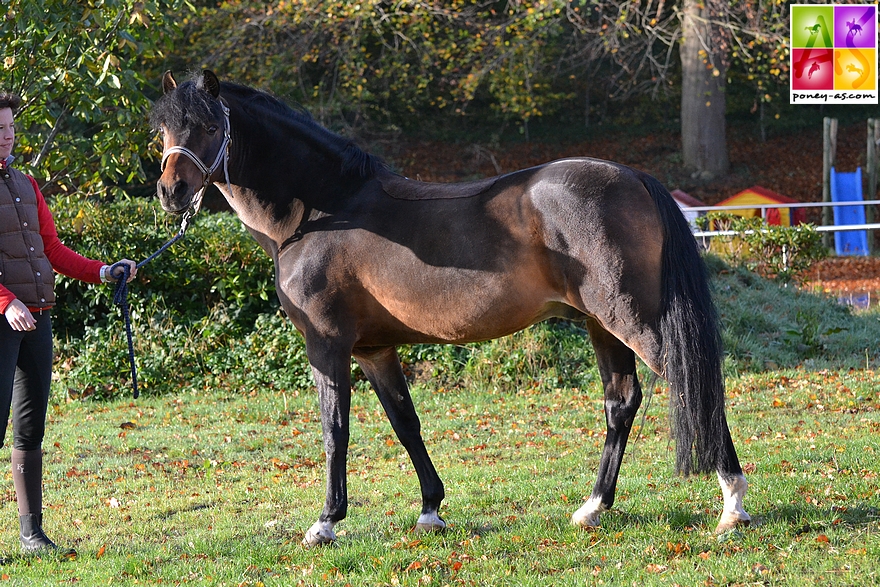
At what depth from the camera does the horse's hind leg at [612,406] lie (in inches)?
172

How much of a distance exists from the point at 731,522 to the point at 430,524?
1.44 meters

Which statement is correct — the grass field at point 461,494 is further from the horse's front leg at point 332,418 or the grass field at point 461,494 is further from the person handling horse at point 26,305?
the person handling horse at point 26,305

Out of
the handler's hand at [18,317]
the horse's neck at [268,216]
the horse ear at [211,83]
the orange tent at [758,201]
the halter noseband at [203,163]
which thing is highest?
the orange tent at [758,201]

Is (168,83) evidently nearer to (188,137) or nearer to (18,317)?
(188,137)

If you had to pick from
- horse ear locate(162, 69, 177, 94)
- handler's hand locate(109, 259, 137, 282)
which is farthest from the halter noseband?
handler's hand locate(109, 259, 137, 282)

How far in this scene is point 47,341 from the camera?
4340 mm

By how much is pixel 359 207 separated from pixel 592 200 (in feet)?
3.74

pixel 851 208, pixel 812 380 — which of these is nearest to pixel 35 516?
pixel 812 380

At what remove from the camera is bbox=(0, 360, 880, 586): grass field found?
387cm

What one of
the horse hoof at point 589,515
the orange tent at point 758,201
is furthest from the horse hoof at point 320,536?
the orange tent at point 758,201

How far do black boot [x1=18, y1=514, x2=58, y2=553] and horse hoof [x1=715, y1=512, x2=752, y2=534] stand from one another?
3.25m

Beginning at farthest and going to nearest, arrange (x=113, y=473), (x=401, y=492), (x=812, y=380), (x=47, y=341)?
(x=812, y=380) → (x=113, y=473) → (x=401, y=492) → (x=47, y=341)

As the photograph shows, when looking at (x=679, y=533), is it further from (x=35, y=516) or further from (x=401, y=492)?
(x=35, y=516)

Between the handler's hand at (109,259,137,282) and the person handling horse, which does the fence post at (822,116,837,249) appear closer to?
the handler's hand at (109,259,137,282)
